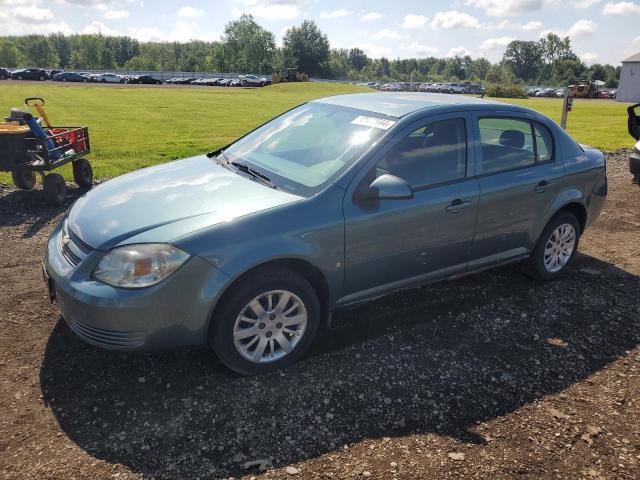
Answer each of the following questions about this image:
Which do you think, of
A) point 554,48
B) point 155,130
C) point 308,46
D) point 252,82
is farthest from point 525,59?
point 155,130

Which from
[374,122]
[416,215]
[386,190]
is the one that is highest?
[374,122]

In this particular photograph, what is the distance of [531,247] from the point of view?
16.1 ft

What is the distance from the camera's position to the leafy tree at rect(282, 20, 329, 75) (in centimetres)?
A: 10262

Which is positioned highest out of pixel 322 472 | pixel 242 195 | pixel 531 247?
pixel 242 195

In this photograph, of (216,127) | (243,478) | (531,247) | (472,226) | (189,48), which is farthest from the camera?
(189,48)

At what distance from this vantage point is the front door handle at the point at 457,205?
4062mm

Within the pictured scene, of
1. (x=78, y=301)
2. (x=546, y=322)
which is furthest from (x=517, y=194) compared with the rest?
(x=78, y=301)

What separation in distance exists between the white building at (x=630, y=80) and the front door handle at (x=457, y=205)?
7201cm

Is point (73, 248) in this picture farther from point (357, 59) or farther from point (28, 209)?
point (357, 59)

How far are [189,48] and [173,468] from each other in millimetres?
151510

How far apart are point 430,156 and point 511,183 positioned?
87 centimetres

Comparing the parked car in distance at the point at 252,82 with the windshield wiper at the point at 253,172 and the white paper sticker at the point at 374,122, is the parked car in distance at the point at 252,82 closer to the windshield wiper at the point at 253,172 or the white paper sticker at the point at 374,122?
the windshield wiper at the point at 253,172

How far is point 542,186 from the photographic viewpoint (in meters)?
4.69

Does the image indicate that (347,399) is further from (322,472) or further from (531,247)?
(531,247)
